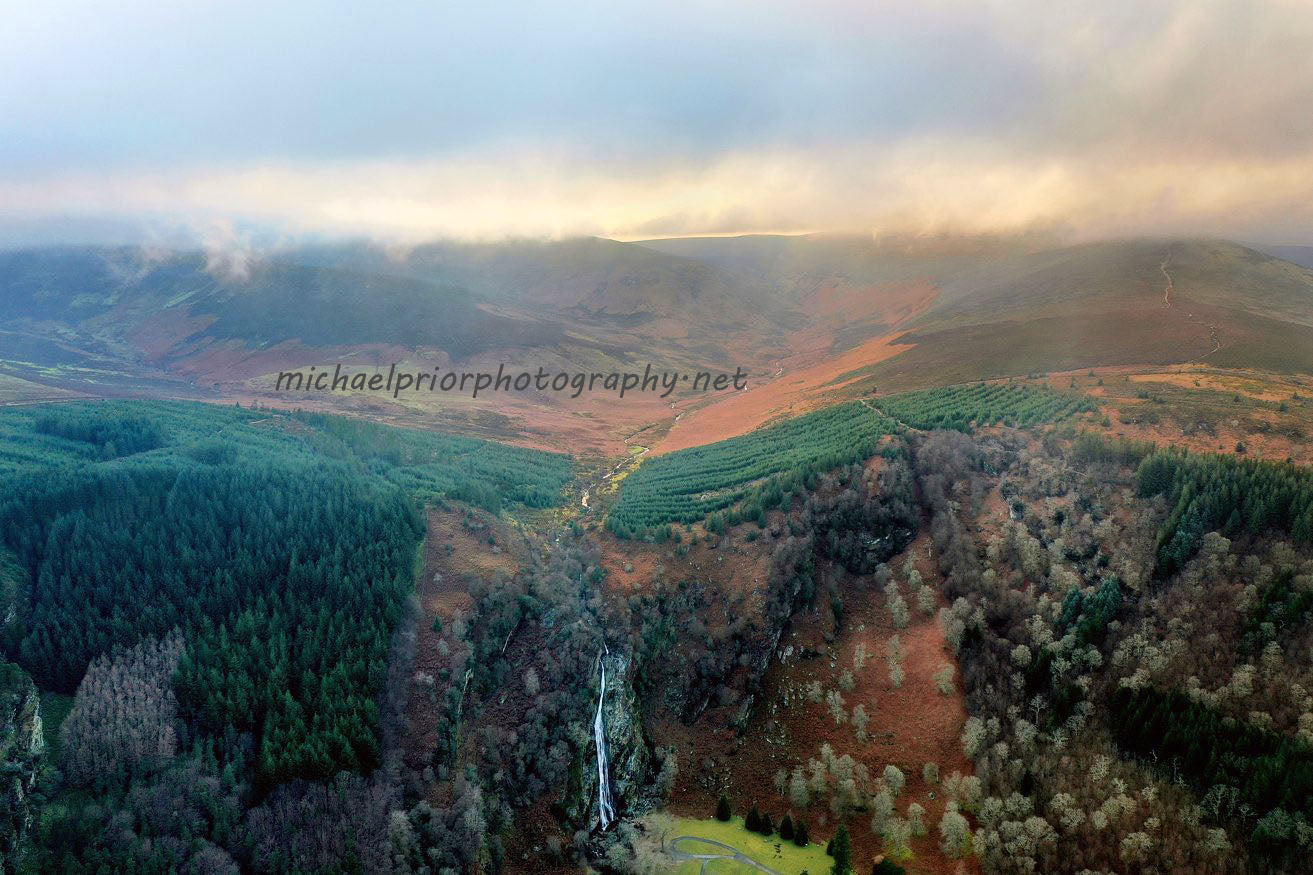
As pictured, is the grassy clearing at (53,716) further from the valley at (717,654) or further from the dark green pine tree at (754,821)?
the dark green pine tree at (754,821)

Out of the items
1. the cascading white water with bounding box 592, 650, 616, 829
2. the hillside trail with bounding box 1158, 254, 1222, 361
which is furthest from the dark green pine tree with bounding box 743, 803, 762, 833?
the hillside trail with bounding box 1158, 254, 1222, 361

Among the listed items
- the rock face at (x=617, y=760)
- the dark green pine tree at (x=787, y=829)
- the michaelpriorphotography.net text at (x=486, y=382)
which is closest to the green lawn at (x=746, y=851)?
the dark green pine tree at (x=787, y=829)

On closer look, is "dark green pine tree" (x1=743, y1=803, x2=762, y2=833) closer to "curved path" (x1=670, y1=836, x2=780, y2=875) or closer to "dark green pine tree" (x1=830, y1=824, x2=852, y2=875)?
"curved path" (x1=670, y1=836, x2=780, y2=875)

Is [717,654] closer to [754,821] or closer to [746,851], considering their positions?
[754,821]

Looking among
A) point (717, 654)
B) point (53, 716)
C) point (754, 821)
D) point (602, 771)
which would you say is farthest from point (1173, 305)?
point (53, 716)

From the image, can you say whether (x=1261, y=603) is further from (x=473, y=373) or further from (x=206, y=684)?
(x=473, y=373)

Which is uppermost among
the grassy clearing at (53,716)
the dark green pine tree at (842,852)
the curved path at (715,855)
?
the grassy clearing at (53,716)
